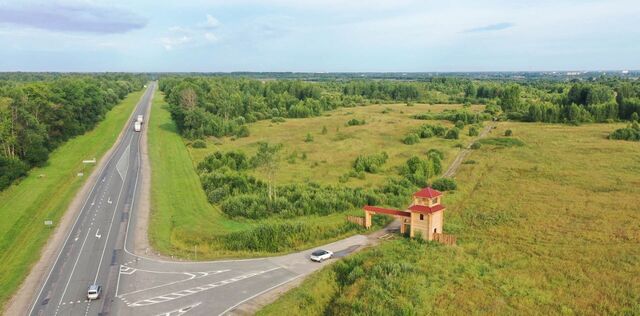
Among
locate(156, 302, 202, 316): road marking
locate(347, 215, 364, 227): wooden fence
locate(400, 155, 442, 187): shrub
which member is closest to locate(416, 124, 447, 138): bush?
locate(400, 155, 442, 187): shrub

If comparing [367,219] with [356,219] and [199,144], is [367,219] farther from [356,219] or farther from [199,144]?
[199,144]

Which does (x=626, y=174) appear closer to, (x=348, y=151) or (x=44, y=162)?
(x=348, y=151)

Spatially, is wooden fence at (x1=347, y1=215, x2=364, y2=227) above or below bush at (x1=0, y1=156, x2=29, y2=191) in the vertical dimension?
below

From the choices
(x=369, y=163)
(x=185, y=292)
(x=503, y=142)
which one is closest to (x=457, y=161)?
(x=369, y=163)

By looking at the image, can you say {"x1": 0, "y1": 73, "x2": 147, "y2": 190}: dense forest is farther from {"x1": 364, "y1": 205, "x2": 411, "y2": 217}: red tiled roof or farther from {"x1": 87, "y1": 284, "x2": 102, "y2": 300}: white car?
{"x1": 364, "y1": 205, "x2": 411, "y2": 217}: red tiled roof

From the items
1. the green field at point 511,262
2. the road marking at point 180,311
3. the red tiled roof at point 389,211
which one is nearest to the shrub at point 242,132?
the green field at point 511,262

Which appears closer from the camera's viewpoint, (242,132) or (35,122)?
(35,122)
